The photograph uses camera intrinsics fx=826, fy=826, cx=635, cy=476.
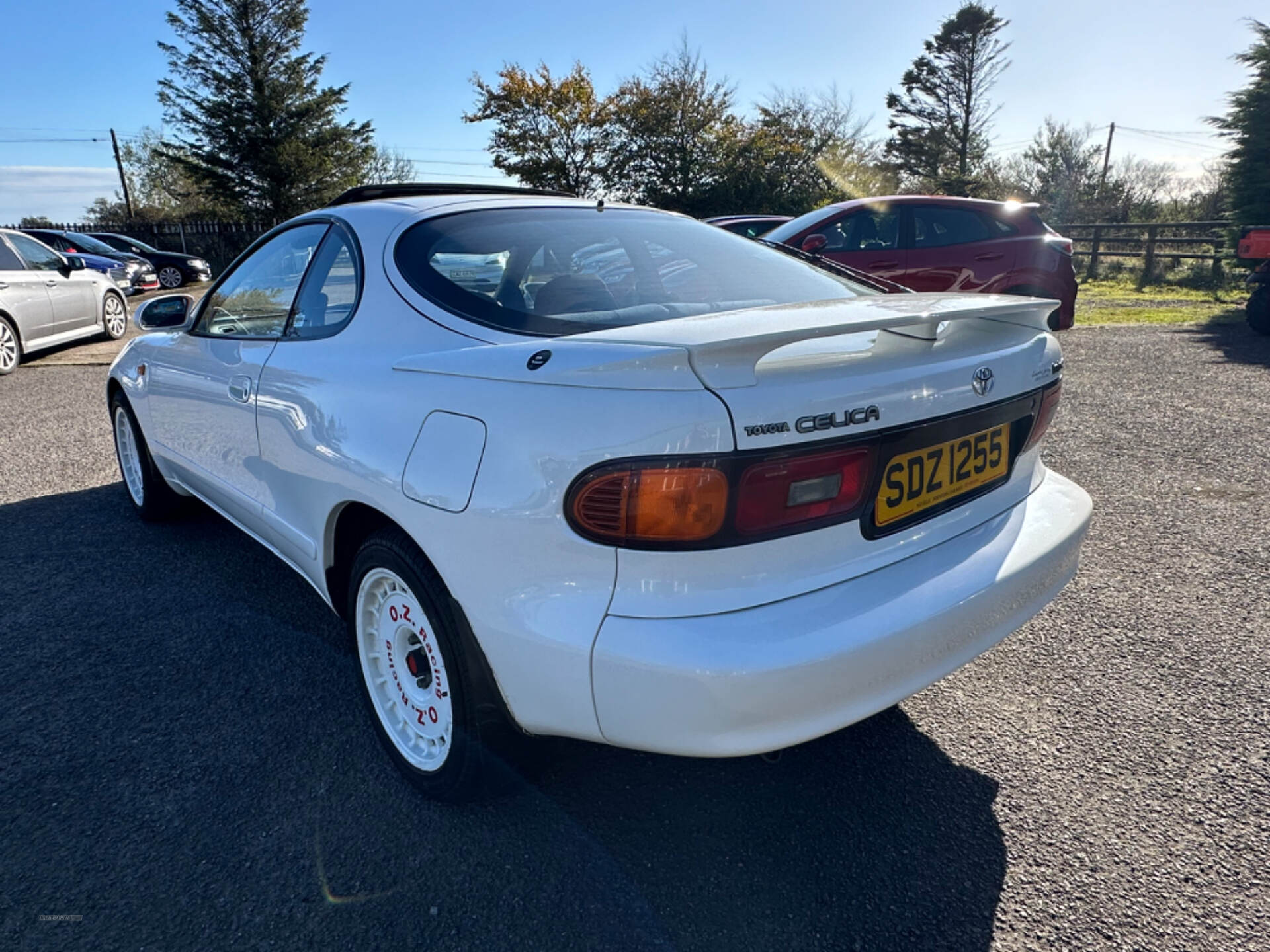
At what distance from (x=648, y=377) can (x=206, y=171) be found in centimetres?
3103

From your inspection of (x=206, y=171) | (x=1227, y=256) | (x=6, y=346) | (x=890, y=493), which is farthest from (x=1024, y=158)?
(x=890, y=493)

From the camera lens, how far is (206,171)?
89.6 feet

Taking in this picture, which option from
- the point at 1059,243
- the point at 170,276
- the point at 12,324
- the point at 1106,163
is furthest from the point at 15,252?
the point at 1106,163

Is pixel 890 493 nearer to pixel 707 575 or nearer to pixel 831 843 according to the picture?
pixel 707 575

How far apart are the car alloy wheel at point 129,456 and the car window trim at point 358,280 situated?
1973 mm

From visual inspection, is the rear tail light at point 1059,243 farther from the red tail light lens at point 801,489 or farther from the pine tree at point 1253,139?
the pine tree at point 1253,139

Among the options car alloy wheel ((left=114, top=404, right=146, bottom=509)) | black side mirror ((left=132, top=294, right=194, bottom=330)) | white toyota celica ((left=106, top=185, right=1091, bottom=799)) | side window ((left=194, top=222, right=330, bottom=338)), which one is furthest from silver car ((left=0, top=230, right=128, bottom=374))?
white toyota celica ((left=106, top=185, right=1091, bottom=799))

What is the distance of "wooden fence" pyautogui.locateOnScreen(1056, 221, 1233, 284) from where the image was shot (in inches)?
667

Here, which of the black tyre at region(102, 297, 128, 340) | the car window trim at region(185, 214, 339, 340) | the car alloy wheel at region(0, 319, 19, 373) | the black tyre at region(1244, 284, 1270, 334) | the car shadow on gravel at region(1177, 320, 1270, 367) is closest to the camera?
the car window trim at region(185, 214, 339, 340)

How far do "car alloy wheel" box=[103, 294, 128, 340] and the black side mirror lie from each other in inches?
353

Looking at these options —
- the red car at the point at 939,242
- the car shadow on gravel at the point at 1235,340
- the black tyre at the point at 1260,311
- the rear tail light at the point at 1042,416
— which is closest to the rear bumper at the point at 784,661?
the rear tail light at the point at 1042,416

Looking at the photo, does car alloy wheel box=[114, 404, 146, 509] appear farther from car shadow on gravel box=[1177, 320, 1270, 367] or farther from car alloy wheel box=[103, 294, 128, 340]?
car shadow on gravel box=[1177, 320, 1270, 367]

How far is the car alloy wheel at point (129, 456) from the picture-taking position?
4.14 meters

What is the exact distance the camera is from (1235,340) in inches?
386
